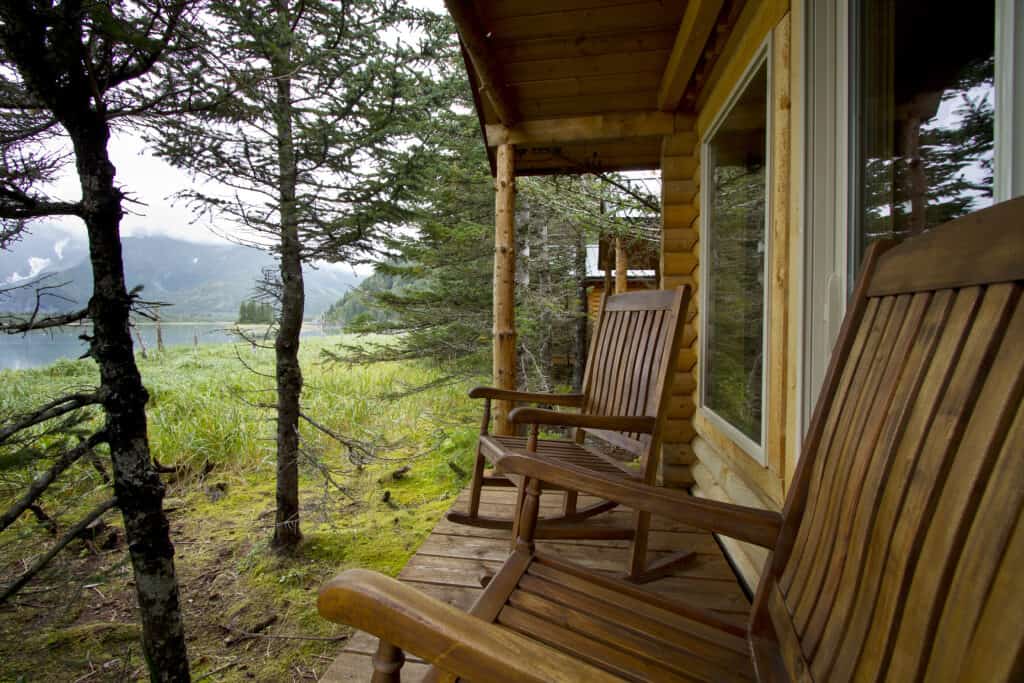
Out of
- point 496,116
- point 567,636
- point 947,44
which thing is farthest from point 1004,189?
point 496,116

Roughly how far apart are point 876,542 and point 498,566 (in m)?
1.56

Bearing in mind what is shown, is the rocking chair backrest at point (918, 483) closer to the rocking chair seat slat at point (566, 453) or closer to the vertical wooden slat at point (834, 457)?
the vertical wooden slat at point (834, 457)

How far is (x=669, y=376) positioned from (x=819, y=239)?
70cm

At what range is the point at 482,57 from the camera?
2.39 meters

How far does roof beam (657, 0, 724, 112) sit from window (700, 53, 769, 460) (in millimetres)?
284

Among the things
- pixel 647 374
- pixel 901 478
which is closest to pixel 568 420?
pixel 647 374

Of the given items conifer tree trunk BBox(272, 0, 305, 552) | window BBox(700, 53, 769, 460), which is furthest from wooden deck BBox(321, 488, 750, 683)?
conifer tree trunk BBox(272, 0, 305, 552)

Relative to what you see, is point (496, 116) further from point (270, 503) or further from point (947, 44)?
point (270, 503)

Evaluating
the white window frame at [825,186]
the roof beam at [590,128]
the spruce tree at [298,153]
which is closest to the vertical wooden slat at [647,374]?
the white window frame at [825,186]

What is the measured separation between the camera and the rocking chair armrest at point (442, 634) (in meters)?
0.48

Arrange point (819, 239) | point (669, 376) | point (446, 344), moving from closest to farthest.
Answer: point (819, 239) < point (669, 376) < point (446, 344)

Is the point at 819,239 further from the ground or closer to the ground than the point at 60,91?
closer to the ground

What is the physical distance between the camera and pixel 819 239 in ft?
4.75

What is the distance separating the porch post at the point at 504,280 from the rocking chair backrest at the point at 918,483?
2351 millimetres
